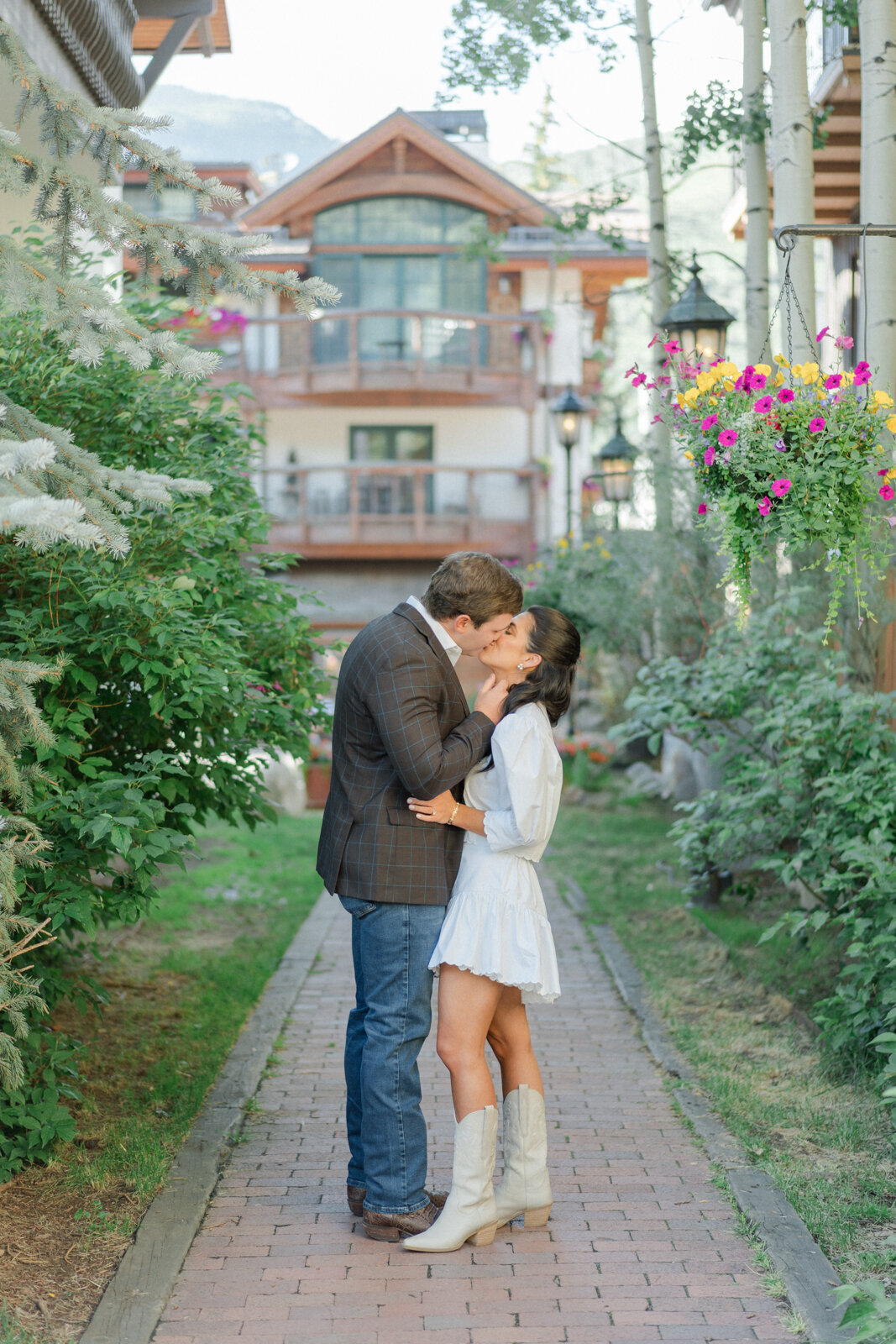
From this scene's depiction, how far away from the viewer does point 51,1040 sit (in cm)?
457

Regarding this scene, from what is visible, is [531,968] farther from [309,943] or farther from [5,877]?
[309,943]

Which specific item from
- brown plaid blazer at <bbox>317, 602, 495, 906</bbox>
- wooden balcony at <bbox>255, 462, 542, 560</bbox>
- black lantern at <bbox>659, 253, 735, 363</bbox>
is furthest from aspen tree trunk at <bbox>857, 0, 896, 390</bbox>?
wooden balcony at <bbox>255, 462, 542, 560</bbox>

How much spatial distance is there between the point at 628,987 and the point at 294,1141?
2731 millimetres

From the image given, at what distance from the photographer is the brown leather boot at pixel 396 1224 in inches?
158

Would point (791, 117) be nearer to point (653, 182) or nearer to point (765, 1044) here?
point (765, 1044)

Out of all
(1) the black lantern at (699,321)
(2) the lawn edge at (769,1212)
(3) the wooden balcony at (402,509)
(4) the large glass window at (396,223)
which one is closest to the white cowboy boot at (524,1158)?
(2) the lawn edge at (769,1212)

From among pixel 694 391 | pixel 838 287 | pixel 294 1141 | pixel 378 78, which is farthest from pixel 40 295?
pixel 378 78

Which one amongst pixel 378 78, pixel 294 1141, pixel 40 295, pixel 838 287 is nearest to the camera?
pixel 40 295

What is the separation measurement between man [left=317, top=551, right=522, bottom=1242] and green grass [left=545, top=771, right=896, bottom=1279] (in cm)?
130

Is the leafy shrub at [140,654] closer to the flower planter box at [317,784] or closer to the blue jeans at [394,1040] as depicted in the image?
the blue jeans at [394,1040]

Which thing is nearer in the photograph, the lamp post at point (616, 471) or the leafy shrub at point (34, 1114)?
the leafy shrub at point (34, 1114)

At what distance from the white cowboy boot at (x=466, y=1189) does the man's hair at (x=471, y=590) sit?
146cm

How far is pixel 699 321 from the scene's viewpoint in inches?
344

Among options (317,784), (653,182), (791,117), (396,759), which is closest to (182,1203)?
(396,759)
